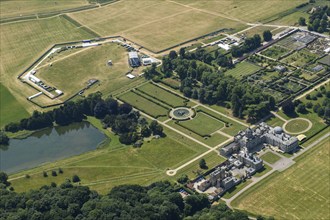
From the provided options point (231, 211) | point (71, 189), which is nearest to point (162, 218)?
point (231, 211)

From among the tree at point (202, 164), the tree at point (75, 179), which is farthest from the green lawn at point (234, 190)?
the tree at point (75, 179)

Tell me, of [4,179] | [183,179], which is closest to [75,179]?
[4,179]

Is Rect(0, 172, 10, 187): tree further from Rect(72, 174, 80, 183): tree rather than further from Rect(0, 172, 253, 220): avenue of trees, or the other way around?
Rect(72, 174, 80, 183): tree

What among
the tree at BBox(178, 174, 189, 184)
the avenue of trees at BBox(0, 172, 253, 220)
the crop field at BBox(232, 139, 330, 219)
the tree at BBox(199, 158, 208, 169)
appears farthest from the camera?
the tree at BBox(199, 158, 208, 169)

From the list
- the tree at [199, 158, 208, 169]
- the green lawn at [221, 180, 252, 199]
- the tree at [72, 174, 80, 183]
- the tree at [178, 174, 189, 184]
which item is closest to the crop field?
Result: the green lawn at [221, 180, 252, 199]

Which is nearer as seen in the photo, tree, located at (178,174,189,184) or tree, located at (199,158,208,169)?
tree, located at (178,174,189,184)
